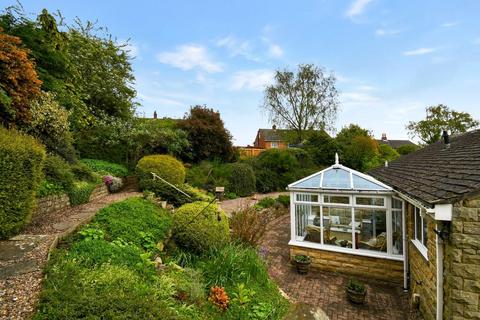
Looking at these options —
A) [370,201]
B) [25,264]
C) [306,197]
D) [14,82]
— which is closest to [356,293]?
[370,201]

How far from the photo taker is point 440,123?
26.6 metres

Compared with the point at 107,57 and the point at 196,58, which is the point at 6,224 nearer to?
the point at 196,58

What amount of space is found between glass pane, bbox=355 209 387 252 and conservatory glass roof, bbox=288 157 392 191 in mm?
1028

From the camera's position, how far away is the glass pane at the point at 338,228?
8.00 metres

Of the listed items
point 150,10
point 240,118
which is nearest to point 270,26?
point 150,10

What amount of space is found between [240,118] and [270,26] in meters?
12.9

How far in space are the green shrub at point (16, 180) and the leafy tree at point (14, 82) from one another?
1337 millimetres

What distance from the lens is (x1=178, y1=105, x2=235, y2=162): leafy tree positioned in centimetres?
1528

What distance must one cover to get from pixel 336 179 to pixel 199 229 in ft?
16.4

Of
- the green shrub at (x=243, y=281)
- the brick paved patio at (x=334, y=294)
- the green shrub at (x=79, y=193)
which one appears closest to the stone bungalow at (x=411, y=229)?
the brick paved patio at (x=334, y=294)

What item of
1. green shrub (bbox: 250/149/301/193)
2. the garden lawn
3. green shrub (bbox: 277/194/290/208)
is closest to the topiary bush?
the garden lawn

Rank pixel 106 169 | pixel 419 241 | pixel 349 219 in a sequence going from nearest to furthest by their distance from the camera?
pixel 419 241, pixel 349 219, pixel 106 169

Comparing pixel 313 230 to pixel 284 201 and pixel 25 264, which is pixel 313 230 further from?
pixel 25 264

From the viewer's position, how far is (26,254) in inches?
131
